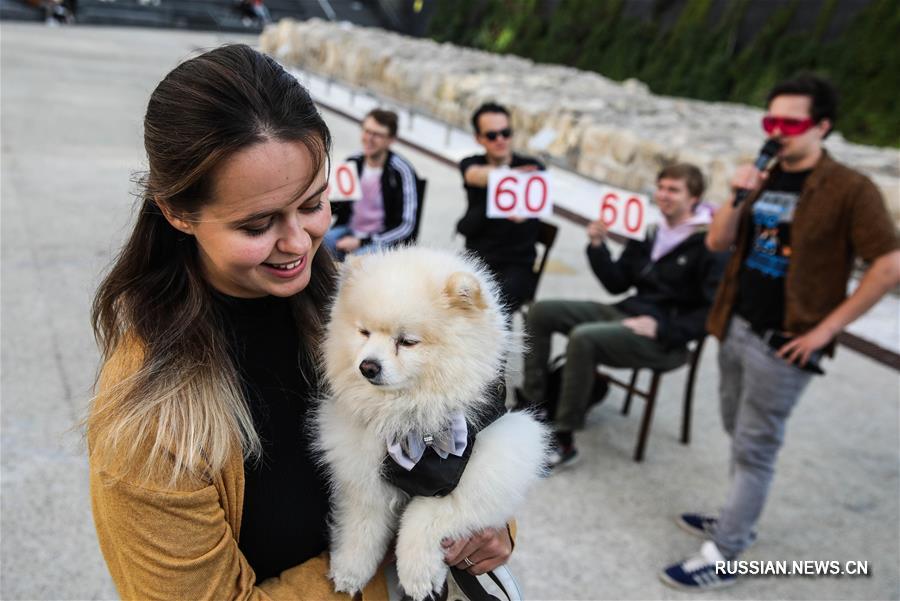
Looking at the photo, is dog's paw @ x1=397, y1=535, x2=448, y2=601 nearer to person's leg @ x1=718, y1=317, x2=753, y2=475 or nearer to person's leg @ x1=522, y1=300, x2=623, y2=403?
person's leg @ x1=718, y1=317, x2=753, y2=475

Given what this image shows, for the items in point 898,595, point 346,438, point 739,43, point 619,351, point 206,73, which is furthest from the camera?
point 739,43

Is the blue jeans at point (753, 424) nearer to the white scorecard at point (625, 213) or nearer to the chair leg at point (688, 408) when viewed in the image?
the chair leg at point (688, 408)

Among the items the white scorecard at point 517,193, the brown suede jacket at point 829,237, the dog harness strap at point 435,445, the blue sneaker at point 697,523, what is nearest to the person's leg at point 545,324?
the white scorecard at point 517,193

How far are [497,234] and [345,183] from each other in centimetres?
122

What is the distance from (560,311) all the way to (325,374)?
2.93 metres

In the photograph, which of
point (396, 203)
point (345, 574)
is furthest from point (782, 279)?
point (396, 203)

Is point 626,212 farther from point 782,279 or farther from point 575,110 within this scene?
point 575,110

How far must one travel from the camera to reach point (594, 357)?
12.8 ft

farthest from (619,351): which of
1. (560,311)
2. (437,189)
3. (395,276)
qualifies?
(437,189)

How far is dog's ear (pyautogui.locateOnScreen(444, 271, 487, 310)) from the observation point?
150 centimetres

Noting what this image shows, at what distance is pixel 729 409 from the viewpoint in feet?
11.2

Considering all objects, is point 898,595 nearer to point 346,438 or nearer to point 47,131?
point 346,438

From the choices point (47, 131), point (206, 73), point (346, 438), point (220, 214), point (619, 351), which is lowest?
point (47, 131)

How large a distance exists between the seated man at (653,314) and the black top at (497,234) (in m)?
0.50
